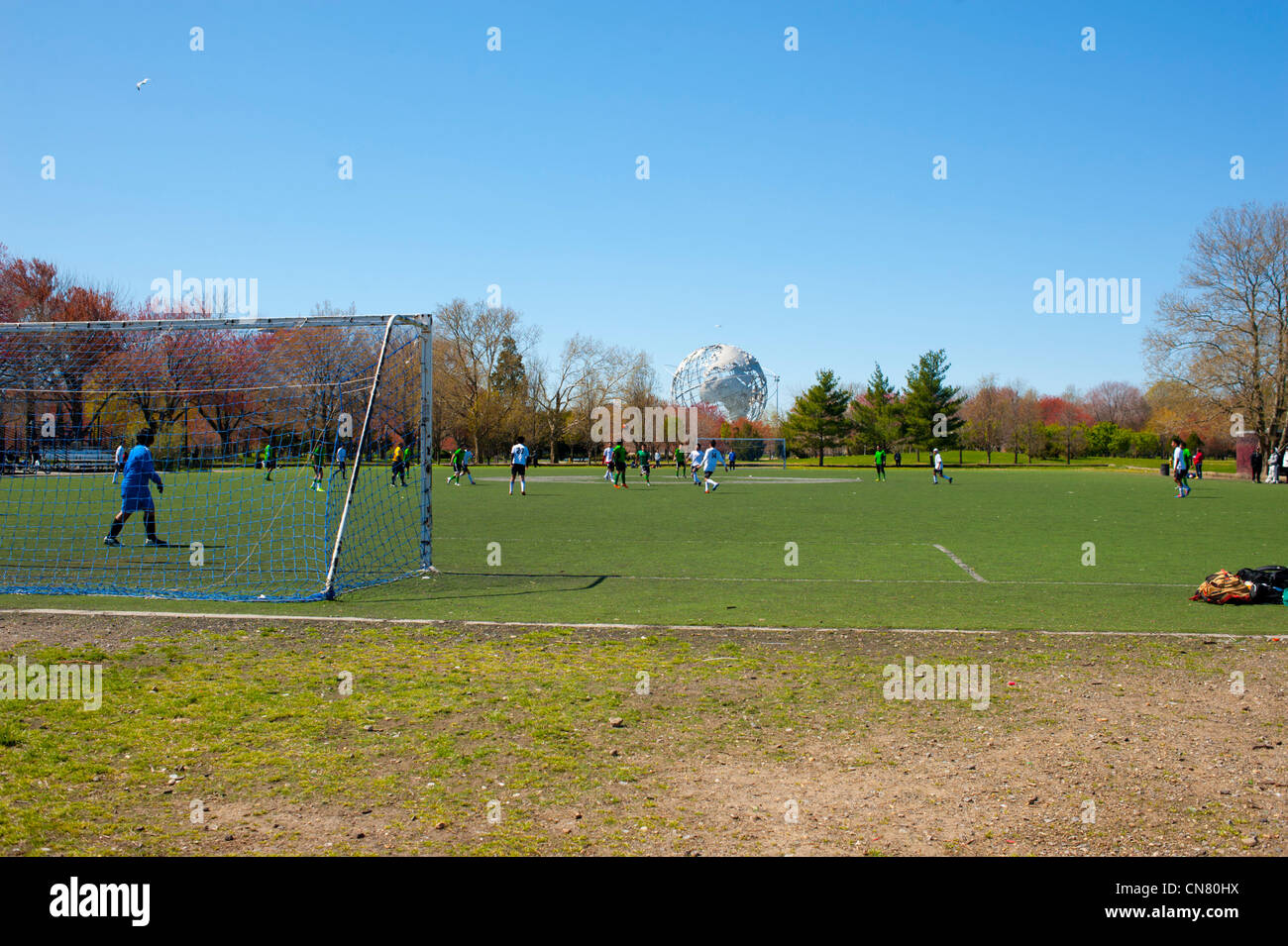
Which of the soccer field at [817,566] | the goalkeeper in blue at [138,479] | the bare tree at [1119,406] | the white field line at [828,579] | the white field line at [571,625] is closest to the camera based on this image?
the white field line at [571,625]

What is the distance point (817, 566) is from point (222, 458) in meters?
12.7

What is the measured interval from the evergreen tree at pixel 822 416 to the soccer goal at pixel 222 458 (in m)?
67.5

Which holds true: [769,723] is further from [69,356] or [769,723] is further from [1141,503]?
[1141,503]

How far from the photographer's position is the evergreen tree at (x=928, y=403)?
3506 inches

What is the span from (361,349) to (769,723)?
13219mm

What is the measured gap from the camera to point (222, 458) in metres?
18.2

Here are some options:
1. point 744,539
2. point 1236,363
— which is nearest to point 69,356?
point 744,539

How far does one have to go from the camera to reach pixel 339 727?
5.17m

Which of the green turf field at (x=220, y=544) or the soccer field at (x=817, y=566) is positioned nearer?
the soccer field at (x=817, y=566)

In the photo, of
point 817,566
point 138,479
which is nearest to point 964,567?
point 817,566

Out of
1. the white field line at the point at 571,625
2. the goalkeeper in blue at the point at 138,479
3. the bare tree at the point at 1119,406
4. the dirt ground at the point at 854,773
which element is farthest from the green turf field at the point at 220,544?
the bare tree at the point at 1119,406
